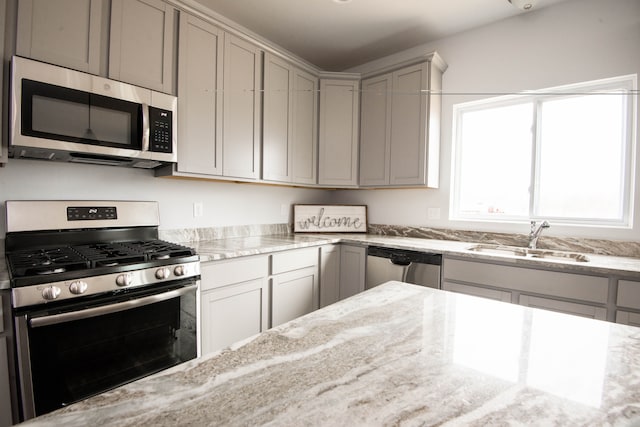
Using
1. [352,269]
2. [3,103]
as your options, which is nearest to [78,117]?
[3,103]

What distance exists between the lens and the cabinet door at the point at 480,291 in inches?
77.7

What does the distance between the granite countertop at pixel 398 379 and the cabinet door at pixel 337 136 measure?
236cm

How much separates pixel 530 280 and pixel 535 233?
0.56m

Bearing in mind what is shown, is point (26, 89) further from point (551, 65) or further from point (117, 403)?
point (551, 65)

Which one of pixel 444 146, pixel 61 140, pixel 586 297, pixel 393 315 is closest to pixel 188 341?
pixel 61 140

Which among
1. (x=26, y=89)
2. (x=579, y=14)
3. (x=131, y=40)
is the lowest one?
(x=26, y=89)

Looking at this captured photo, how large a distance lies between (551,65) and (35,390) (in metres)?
3.58

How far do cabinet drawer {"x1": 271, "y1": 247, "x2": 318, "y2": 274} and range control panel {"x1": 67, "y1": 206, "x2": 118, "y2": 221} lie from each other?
1068 mm

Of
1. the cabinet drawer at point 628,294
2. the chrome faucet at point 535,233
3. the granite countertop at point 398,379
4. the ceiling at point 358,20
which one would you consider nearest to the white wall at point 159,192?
the ceiling at point 358,20

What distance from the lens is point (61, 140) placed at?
5.09 feet

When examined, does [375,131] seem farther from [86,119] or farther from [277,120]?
[86,119]

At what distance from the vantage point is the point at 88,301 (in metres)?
1.35

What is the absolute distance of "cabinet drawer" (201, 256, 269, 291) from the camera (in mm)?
1875

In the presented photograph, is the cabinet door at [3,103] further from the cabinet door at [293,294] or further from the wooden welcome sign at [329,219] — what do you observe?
the wooden welcome sign at [329,219]
